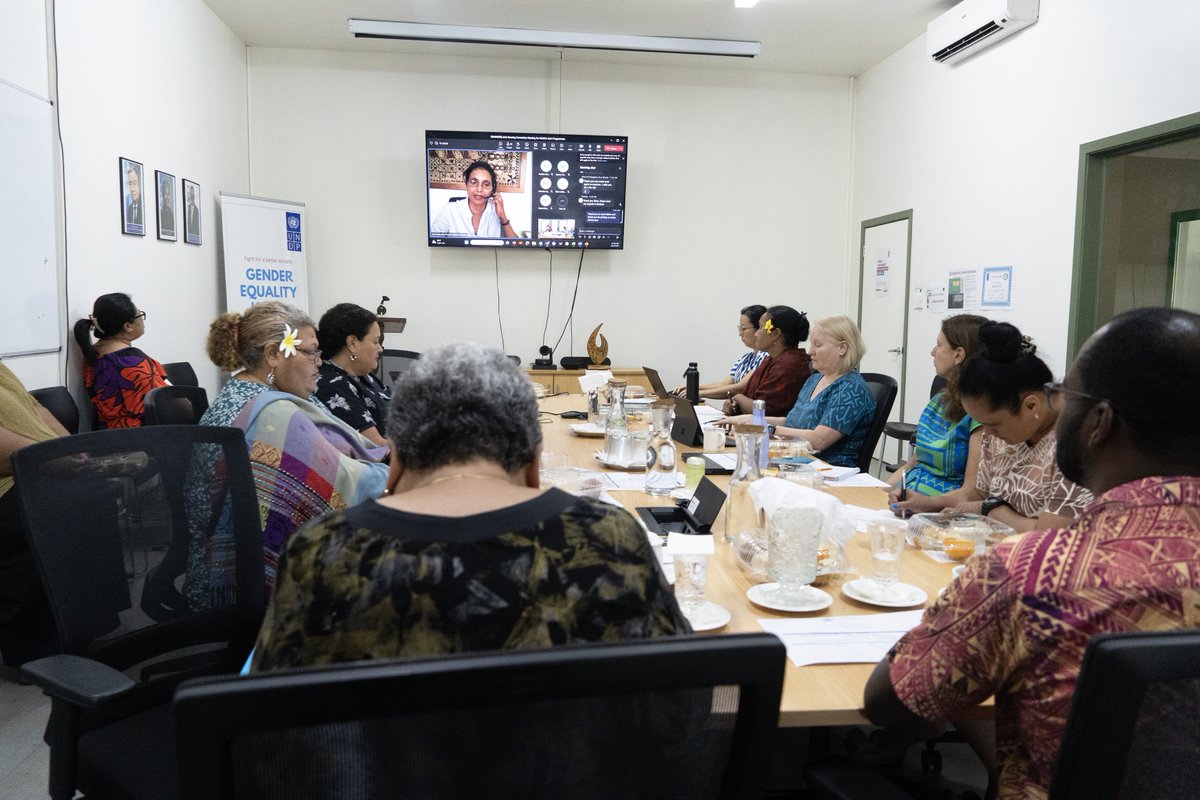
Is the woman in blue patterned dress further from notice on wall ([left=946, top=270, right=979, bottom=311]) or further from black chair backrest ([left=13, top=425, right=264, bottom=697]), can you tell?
notice on wall ([left=946, top=270, right=979, bottom=311])

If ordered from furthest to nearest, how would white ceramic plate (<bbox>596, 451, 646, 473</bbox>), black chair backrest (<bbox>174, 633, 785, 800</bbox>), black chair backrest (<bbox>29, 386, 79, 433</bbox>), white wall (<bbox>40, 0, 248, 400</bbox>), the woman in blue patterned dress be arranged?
white wall (<bbox>40, 0, 248, 400</bbox>)
black chair backrest (<bbox>29, 386, 79, 433</bbox>)
white ceramic plate (<bbox>596, 451, 646, 473</bbox>)
the woman in blue patterned dress
black chair backrest (<bbox>174, 633, 785, 800</bbox>)

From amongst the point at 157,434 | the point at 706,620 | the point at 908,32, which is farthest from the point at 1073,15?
the point at 157,434

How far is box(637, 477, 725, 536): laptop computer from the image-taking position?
1.94 metres

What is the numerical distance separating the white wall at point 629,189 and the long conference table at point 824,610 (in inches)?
162

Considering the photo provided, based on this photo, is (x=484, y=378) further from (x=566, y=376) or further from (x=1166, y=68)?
(x=566, y=376)

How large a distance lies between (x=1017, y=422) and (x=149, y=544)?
2.05m

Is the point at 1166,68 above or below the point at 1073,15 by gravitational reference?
below

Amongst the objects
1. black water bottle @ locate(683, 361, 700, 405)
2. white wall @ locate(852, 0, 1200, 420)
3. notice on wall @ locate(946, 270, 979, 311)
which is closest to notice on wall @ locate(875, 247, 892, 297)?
white wall @ locate(852, 0, 1200, 420)

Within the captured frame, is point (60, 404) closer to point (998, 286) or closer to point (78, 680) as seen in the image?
point (78, 680)

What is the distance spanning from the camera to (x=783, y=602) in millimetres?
1514

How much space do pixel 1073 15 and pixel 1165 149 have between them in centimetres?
90

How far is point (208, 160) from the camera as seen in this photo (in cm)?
550

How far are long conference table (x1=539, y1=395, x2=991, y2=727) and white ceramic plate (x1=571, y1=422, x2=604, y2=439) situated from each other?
68 cm

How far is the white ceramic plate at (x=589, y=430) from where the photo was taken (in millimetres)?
3561
